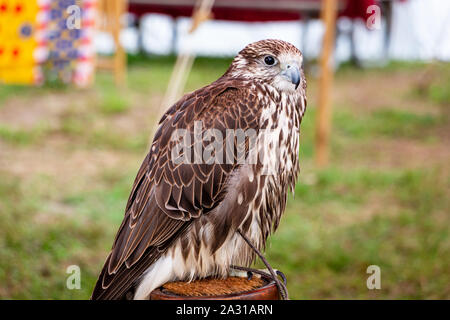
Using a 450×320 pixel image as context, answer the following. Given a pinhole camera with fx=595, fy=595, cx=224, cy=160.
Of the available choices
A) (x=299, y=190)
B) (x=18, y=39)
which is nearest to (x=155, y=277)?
(x=299, y=190)

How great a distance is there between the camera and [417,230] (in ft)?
16.3

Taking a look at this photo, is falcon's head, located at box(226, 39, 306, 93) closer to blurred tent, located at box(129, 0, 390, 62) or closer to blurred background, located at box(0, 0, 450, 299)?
blurred background, located at box(0, 0, 450, 299)

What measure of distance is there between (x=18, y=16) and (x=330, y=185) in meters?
3.97

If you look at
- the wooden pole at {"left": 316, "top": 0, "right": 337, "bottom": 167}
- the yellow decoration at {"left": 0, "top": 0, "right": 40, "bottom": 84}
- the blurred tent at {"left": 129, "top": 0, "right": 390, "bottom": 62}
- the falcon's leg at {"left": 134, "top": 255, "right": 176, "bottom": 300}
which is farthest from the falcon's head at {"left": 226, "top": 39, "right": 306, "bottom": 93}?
the blurred tent at {"left": 129, "top": 0, "right": 390, "bottom": 62}

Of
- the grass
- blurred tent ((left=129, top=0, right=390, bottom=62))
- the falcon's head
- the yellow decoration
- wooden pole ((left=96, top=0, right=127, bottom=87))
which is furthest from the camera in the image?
blurred tent ((left=129, top=0, right=390, bottom=62))

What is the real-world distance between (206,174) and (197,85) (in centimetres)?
670

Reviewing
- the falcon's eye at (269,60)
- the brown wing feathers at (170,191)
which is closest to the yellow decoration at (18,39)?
the brown wing feathers at (170,191)

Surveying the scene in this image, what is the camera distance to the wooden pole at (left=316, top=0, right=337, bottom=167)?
5684mm

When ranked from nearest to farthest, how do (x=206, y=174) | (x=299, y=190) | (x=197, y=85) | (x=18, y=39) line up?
(x=206, y=174), (x=299, y=190), (x=18, y=39), (x=197, y=85)

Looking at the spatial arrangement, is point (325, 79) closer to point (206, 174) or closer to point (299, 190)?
point (299, 190)

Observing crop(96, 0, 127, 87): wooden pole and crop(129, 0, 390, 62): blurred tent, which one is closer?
crop(96, 0, 127, 87): wooden pole

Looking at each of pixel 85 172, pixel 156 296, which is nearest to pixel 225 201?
pixel 156 296

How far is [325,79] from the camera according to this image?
19.9ft

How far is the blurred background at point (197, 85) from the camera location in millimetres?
4270
